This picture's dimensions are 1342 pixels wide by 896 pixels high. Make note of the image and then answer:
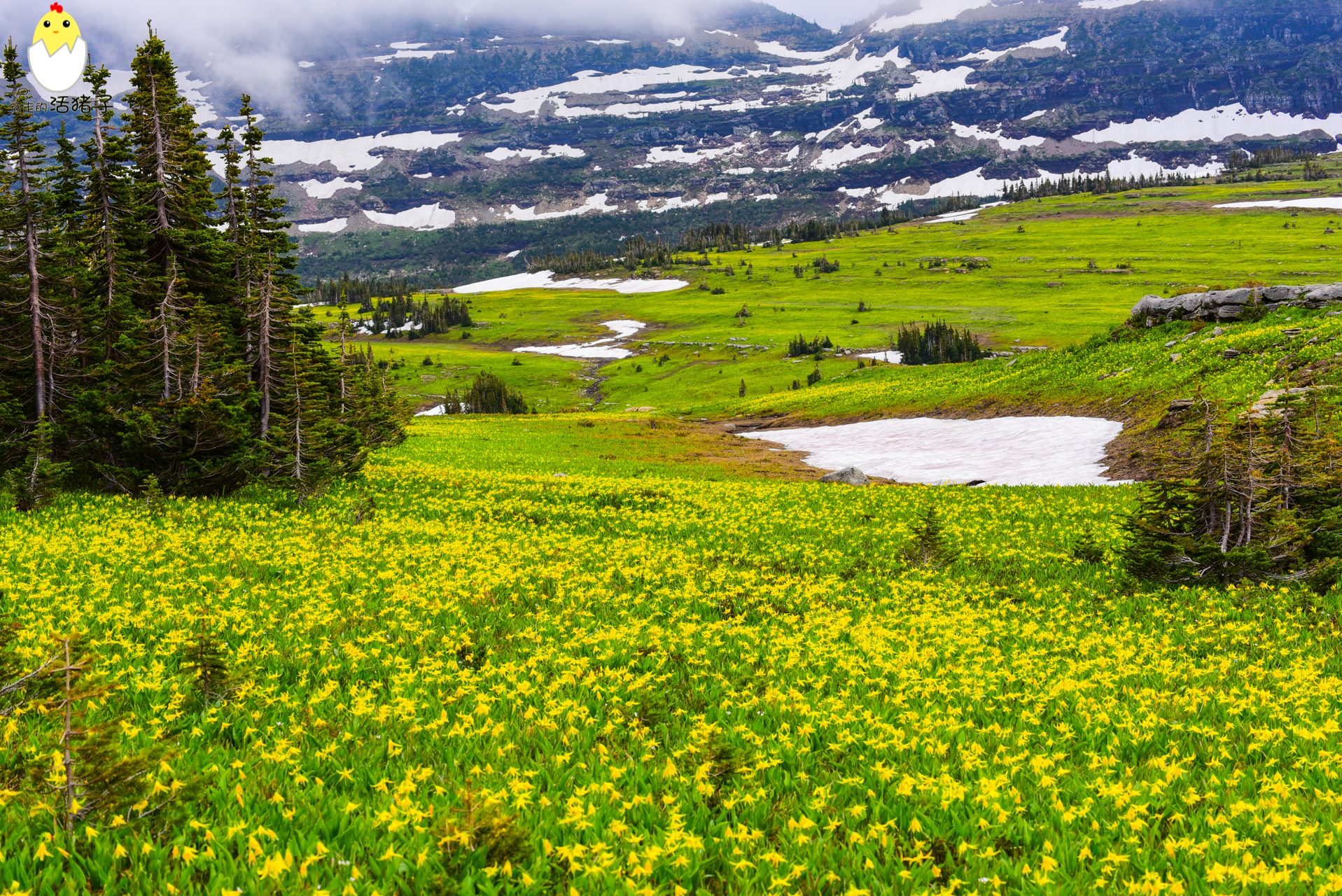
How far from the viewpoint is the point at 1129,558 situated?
535 inches

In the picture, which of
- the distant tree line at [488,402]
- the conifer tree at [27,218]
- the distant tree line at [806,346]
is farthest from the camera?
the distant tree line at [806,346]

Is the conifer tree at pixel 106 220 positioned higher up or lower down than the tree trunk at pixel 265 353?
higher up

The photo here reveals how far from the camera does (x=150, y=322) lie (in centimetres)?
2022

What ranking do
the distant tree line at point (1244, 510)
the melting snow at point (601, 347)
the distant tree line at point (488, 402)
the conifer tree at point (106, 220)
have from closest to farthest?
1. the distant tree line at point (1244, 510)
2. the conifer tree at point (106, 220)
3. the distant tree line at point (488, 402)
4. the melting snow at point (601, 347)

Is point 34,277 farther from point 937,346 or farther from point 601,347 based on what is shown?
point 601,347

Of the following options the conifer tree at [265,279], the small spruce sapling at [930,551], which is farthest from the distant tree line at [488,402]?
the small spruce sapling at [930,551]

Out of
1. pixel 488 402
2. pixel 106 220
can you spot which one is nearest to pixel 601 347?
pixel 488 402

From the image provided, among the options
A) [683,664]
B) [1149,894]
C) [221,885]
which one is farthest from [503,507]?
[1149,894]

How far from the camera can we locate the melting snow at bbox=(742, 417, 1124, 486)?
3203cm

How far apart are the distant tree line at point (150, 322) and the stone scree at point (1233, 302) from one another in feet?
159

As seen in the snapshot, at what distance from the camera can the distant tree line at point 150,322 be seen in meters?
20.2

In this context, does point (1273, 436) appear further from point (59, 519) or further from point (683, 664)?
point (59, 519)

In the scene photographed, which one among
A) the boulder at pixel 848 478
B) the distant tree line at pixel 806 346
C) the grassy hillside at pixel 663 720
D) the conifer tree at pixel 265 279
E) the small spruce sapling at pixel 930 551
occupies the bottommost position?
the boulder at pixel 848 478

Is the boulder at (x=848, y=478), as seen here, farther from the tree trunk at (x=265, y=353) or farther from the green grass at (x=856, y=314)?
the green grass at (x=856, y=314)
